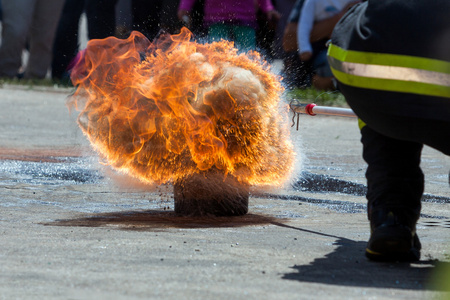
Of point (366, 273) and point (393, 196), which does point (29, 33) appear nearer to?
point (393, 196)

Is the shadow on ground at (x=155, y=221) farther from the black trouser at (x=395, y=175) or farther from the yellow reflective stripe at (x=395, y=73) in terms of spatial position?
the yellow reflective stripe at (x=395, y=73)

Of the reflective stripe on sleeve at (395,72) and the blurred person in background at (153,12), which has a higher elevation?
the blurred person in background at (153,12)

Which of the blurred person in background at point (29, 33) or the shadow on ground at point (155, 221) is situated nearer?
the shadow on ground at point (155, 221)

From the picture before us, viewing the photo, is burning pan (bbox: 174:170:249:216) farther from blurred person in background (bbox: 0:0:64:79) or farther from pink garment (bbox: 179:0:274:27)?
blurred person in background (bbox: 0:0:64:79)

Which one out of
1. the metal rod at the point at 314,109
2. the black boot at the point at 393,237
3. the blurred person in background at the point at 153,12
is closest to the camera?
the black boot at the point at 393,237

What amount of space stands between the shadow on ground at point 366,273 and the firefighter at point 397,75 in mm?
80

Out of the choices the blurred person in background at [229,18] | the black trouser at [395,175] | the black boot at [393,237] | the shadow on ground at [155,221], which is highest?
the blurred person in background at [229,18]

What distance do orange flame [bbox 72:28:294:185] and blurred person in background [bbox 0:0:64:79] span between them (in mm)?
8385

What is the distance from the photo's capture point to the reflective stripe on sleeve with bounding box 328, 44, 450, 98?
328 cm

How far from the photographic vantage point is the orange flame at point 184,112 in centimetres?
443

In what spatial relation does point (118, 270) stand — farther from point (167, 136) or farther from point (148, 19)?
point (148, 19)

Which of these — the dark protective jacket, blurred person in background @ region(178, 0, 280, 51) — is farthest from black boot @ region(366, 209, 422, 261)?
blurred person in background @ region(178, 0, 280, 51)

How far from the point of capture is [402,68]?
3328 millimetres

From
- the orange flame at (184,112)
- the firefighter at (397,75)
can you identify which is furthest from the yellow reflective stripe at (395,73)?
Answer: the orange flame at (184,112)
